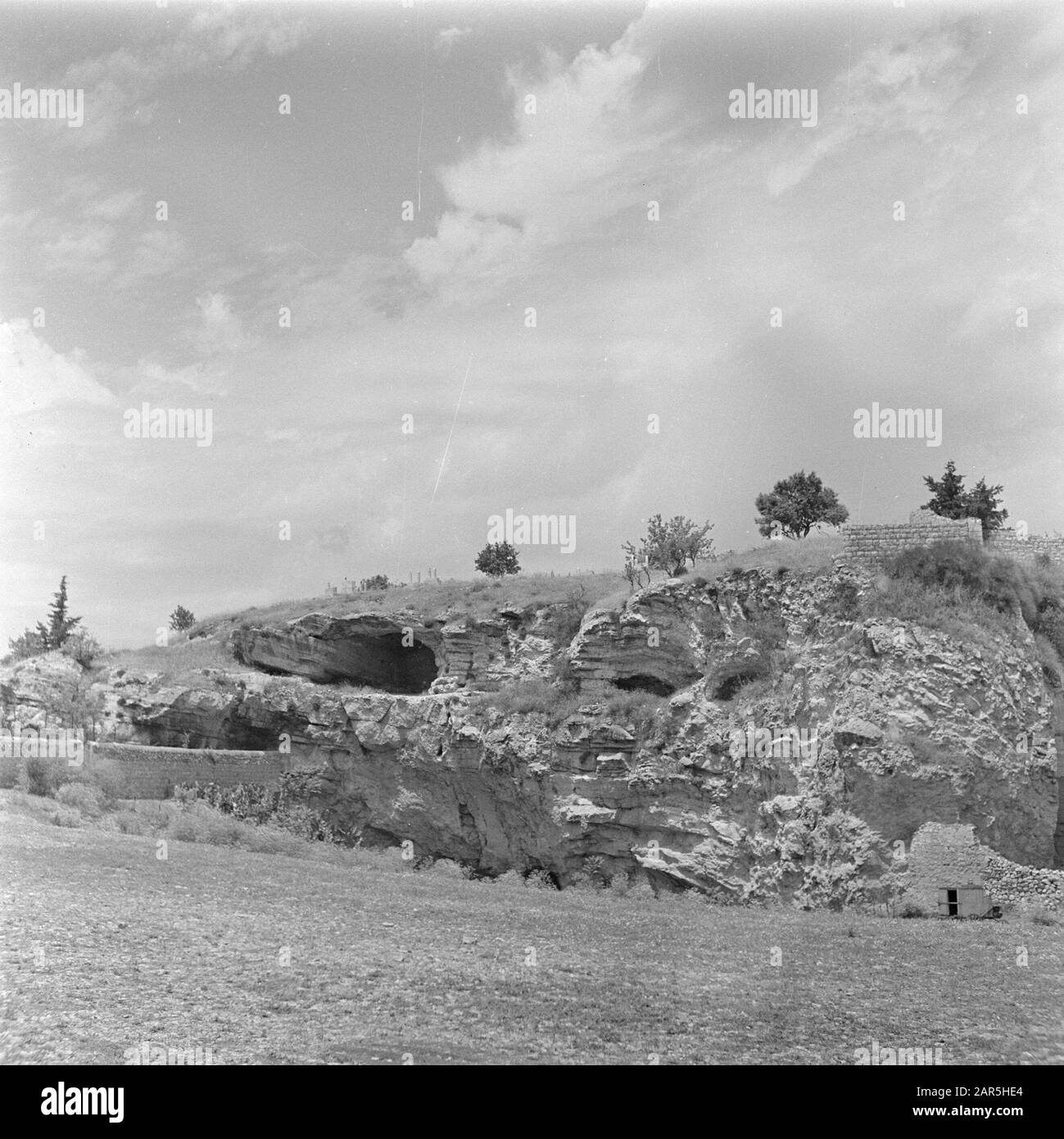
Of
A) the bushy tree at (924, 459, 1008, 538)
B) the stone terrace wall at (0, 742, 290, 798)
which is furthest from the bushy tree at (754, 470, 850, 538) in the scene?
the stone terrace wall at (0, 742, 290, 798)

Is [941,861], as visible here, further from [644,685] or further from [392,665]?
[392,665]

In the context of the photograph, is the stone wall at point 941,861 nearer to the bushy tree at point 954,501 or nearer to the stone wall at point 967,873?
Result: the stone wall at point 967,873

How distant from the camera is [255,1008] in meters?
11.8

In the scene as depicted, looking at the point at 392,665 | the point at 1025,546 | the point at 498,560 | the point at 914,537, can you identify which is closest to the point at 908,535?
the point at 914,537

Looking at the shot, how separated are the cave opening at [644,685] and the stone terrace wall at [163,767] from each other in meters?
10.7

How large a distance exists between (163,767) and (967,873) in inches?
833

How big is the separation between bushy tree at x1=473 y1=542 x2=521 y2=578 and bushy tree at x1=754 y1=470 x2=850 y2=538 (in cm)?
1252

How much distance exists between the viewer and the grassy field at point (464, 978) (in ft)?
36.2

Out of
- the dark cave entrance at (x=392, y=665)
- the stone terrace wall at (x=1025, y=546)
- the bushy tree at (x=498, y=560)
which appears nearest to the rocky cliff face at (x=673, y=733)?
the dark cave entrance at (x=392, y=665)
